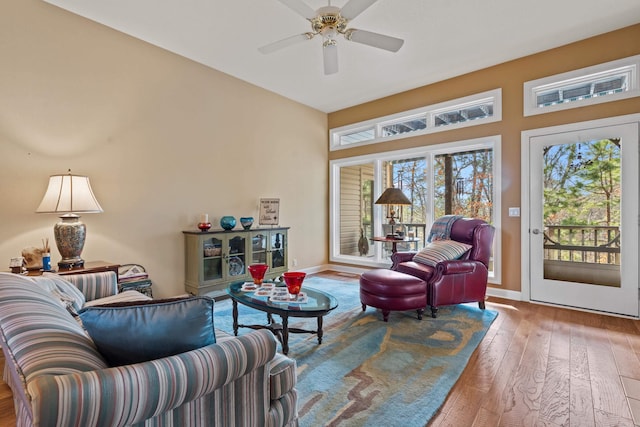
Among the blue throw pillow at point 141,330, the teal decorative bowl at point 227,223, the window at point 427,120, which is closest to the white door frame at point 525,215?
the window at point 427,120

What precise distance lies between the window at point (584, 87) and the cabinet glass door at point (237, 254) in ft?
13.4

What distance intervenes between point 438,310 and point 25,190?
4.37 m

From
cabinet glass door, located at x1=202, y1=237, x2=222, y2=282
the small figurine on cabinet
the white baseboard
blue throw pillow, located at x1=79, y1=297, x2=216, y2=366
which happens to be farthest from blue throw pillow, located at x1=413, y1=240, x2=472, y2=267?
the small figurine on cabinet

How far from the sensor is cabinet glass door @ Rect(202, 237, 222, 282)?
382 centimetres

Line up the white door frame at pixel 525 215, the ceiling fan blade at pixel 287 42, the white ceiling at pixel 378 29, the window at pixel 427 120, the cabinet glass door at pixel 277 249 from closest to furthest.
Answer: the ceiling fan blade at pixel 287 42, the white ceiling at pixel 378 29, the white door frame at pixel 525 215, the window at pixel 427 120, the cabinet glass door at pixel 277 249

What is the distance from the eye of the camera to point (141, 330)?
1.04 meters

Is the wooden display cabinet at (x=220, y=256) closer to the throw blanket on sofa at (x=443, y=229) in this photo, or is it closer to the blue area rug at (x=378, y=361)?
the blue area rug at (x=378, y=361)

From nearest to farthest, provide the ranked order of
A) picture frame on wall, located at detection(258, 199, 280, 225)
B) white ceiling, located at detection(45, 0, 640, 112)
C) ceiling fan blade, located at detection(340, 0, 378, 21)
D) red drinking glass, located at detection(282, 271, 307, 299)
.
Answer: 1. ceiling fan blade, located at detection(340, 0, 378, 21)
2. red drinking glass, located at detection(282, 271, 307, 299)
3. white ceiling, located at detection(45, 0, 640, 112)
4. picture frame on wall, located at detection(258, 199, 280, 225)

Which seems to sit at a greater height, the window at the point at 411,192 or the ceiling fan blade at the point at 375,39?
the ceiling fan blade at the point at 375,39

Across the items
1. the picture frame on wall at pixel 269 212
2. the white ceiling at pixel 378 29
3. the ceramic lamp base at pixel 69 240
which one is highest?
the white ceiling at pixel 378 29

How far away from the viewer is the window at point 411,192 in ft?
14.4

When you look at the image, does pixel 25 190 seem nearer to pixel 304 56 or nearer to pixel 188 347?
pixel 188 347

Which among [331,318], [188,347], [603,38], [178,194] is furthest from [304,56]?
[188,347]

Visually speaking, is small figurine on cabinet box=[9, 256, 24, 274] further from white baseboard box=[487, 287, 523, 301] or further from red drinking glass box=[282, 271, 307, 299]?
white baseboard box=[487, 287, 523, 301]
